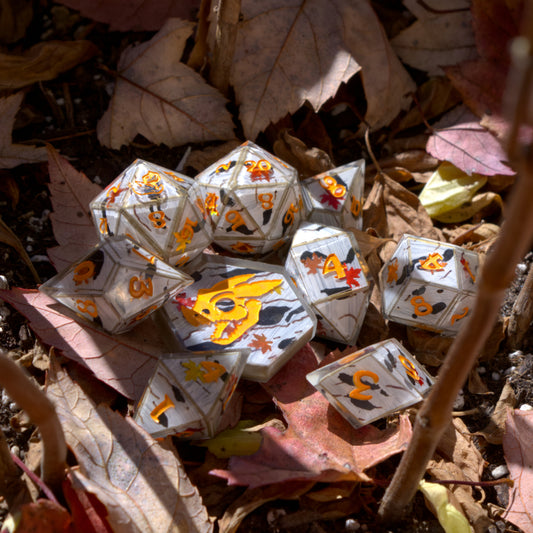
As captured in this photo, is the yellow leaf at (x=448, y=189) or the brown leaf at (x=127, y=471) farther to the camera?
the yellow leaf at (x=448, y=189)

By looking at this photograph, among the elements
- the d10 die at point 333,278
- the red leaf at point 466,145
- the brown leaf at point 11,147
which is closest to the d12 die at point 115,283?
the d10 die at point 333,278

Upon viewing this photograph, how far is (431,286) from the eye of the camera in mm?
1314

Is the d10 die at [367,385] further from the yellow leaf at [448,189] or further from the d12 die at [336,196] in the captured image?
the yellow leaf at [448,189]

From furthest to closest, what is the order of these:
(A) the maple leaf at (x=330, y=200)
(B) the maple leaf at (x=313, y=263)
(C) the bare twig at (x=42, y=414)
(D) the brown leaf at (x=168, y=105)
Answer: (D) the brown leaf at (x=168, y=105) → (A) the maple leaf at (x=330, y=200) → (B) the maple leaf at (x=313, y=263) → (C) the bare twig at (x=42, y=414)

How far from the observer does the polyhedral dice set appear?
3.78ft

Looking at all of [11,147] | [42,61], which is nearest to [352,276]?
[11,147]

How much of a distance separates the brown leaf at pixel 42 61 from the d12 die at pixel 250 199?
586mm

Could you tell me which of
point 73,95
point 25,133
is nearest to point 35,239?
point 25,133

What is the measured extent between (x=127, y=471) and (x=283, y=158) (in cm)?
97

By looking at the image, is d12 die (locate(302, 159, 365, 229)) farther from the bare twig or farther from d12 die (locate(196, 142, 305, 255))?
the bare twig

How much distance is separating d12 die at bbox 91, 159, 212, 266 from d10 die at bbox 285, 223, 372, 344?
24 centimetres

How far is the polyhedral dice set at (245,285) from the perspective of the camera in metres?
1.15

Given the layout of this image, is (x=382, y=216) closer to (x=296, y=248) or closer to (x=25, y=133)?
(x=296, y=248)

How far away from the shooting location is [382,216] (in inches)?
64.0
